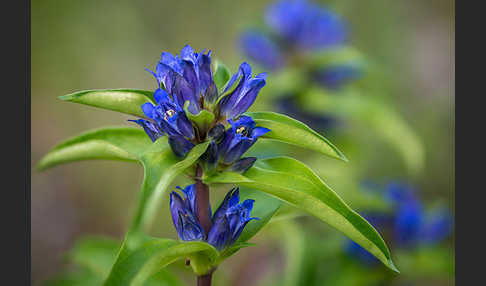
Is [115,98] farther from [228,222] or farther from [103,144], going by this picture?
[228,222]

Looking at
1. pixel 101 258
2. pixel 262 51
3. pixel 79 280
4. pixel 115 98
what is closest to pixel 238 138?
pixel 115 98

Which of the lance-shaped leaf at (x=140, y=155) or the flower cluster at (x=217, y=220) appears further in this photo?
the flower cluster at (x=217, y=220)

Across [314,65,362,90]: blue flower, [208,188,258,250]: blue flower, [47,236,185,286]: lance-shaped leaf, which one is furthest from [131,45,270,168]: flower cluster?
[314,65,362,90]: blue flower

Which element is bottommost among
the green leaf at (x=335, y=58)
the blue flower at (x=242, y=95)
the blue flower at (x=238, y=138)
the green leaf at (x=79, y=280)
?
the green leaf at (x=79, y=280)

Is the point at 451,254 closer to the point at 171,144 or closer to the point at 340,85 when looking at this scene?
the point at 340,85

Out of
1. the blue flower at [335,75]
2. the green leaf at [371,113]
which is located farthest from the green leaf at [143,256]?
the blue flower at [335,75]

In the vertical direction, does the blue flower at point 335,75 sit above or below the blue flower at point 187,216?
above

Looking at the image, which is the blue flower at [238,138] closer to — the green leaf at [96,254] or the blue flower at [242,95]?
the blue flower at [242,95]

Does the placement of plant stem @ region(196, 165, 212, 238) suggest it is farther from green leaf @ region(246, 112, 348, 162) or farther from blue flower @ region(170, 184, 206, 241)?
green leaf @ region(246, 112, 348, 162)
